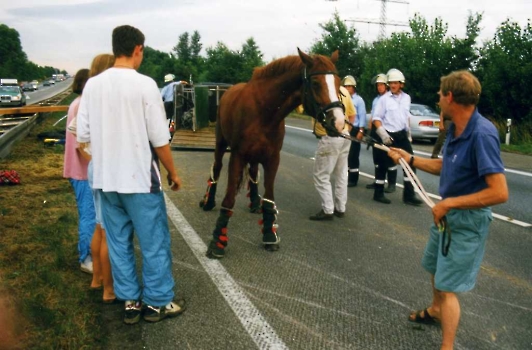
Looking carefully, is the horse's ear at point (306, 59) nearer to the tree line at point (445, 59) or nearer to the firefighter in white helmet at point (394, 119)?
the firefighter in white helmet at point (394, 119)

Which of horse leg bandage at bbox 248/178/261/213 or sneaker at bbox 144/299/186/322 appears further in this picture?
horse leg bandage at bbox 248/178/261/213

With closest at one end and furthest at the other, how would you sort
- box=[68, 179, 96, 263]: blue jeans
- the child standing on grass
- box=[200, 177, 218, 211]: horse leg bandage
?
the child standing on grass → box=[68, 179, 96, 263]: blue jeans → box=[200, 177, 218, 211]: horse leg bandage

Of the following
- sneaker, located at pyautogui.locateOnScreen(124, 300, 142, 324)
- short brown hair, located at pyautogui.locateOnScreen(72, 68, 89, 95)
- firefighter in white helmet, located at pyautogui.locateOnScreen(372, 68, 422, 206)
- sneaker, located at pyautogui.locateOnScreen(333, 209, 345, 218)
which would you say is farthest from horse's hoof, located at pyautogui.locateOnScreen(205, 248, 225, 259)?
firefighter in white helmet, located at pyautogui.locateOnScreen(372, 68, 422, 206)

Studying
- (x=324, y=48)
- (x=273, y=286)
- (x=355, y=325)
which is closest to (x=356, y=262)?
(x=273, y=286)

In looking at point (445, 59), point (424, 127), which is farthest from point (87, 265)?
point (445, 59)

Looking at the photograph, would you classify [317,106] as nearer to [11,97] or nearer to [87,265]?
[87,265]

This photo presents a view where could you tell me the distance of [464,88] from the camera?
3.17 meters

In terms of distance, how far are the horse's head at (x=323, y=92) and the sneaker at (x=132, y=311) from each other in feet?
7.71

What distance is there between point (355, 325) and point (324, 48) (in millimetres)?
39419

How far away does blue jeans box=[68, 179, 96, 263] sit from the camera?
4637 millimetres

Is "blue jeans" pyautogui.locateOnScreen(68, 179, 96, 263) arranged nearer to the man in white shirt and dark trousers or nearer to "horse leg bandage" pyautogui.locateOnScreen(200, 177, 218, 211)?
the man in white shirt and dark trousers

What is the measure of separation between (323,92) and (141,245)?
230 centimetres

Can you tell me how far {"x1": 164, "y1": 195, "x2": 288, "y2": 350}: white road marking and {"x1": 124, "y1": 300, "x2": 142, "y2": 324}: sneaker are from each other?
73 cm

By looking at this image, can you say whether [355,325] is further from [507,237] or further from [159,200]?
[507,237]
